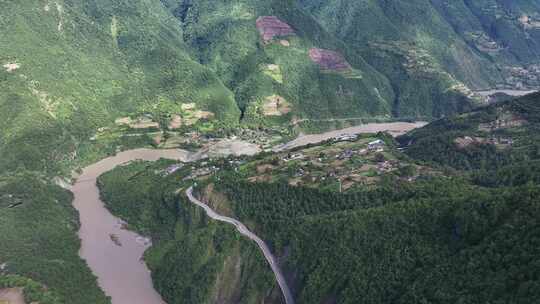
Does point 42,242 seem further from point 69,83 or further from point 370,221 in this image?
point 69,83

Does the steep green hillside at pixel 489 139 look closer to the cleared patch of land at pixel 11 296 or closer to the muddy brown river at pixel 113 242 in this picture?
the muddy brown river at pixel 113 242

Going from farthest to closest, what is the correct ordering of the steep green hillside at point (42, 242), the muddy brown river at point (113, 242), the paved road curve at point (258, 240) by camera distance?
the muddy brown river at point (113, 242)
the steep green hillside at point (42, 242)
the paved road curve at point (258, 240)

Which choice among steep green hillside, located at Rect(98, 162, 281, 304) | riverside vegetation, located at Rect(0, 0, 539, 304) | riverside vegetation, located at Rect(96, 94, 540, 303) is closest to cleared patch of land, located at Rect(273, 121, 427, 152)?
riverside vegetation, located at Rect(0, 0, 539, 304)

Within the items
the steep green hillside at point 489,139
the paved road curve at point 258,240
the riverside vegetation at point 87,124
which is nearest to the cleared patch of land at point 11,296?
the riverside vegetation at point 87,124

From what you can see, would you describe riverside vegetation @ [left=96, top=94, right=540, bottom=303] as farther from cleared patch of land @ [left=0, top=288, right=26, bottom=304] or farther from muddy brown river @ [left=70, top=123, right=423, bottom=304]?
cleared patch of land @ [left=0, top=288, right=26, bottom=304]

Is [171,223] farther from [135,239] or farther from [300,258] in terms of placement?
[300,258]

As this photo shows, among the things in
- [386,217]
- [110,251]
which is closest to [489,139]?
[386,217]
